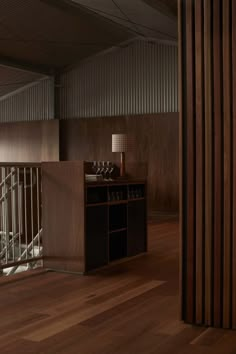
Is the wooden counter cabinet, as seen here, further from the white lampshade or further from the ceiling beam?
the ceiling beam

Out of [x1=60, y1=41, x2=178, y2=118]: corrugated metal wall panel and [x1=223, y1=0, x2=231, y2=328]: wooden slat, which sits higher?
[x1=60, y1=41, x2=178, y2=118]: corrugated metal wall panel

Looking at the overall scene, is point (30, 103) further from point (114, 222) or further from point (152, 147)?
point (114, 222)

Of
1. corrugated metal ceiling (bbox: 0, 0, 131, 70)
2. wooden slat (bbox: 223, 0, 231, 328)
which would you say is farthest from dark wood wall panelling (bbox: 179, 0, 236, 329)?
corrugated metal ceiling (bbox: 0, 0, 131, 70)

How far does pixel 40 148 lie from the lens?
13.4m

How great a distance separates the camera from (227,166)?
3.27 m

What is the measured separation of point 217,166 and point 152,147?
337 inches

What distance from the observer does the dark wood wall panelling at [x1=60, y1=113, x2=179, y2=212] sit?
11602 millimetres

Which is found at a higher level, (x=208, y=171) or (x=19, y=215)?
(x=208, y=171)

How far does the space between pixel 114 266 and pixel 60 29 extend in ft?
22.6

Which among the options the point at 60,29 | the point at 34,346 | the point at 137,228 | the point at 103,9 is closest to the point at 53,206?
the point at 137,228

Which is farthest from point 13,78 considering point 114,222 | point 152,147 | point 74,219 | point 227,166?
point 227,166

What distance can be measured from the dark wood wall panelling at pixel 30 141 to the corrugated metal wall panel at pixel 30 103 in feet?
0.93

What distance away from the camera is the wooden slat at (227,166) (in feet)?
10.6

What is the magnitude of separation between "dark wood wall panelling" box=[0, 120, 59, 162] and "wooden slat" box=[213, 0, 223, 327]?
1009cm
